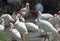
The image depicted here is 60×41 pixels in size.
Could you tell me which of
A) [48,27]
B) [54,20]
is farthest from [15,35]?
[54,20]

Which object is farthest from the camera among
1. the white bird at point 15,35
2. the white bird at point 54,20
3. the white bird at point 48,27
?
the white bird at point 54,20

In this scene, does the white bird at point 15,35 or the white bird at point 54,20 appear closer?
the white bird at point 15,35

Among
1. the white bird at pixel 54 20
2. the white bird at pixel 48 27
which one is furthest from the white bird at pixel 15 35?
the white bird at pixel 54 20

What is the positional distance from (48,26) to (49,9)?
736cm

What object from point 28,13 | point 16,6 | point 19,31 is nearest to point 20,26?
point 19,31

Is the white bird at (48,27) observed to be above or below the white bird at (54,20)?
below

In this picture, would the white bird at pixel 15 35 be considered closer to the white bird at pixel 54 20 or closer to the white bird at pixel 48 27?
the white bird at pixel 48 27

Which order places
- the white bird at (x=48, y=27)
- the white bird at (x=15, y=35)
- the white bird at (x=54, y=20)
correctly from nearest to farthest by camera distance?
the white bird at (x=15, y=35) → the white bird at (x=48, y=27) → the white bird at (x=54, y=20)

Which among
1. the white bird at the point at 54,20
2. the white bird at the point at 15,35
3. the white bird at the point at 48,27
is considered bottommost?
the white bird at the point at 15,35

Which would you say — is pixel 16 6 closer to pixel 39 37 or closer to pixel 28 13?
pixel 28 13

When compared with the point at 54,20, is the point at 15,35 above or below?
below

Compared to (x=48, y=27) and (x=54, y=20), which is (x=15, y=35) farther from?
(x=54, y=20)

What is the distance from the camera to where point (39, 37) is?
376 inches

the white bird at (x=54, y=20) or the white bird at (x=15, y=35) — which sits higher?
the white bird at (x=54, y=20)
